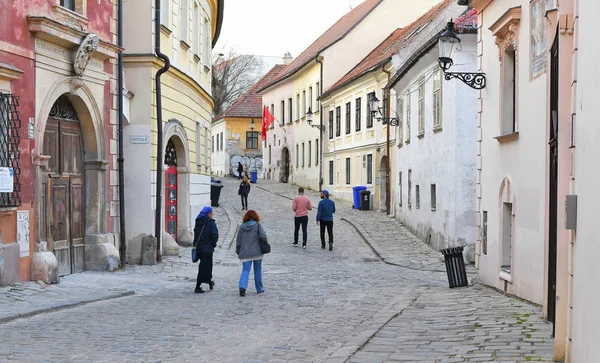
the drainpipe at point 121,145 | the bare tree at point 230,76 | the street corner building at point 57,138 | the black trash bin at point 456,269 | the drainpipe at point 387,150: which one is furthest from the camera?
the bare tree at point 230,76

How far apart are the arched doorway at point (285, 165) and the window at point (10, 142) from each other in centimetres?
4750

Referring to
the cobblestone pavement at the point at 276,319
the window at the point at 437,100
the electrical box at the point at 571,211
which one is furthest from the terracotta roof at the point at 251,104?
the electrical box at the point at 571,211

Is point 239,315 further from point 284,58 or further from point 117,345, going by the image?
point 284,58

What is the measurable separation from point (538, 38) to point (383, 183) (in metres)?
25.3

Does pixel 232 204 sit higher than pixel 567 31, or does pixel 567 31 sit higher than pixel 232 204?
pixel 567 31

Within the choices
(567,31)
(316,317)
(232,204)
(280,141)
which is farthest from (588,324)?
(280,141)

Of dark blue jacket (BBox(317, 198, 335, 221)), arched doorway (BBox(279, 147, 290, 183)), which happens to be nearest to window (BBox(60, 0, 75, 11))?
dark blue jacket (BBox(317, 198, 335, 221))

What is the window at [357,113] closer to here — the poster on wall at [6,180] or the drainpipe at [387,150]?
the drainpipe at [387,150]

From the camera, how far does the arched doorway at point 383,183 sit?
37.5 meters

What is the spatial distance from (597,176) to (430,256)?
17.1 m

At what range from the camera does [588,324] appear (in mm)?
6574

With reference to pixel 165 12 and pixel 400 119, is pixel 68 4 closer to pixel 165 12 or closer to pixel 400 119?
pixel 165 12

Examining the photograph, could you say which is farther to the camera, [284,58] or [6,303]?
[284,58]

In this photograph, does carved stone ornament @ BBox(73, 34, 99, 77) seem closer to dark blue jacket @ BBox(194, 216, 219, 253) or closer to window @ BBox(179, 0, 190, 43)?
dark blue jacket @ BBox(194, 216, 219, 253)
